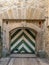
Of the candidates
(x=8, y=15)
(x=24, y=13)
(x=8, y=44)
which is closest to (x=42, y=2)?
(x=24, y=13)

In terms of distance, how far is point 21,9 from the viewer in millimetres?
6312

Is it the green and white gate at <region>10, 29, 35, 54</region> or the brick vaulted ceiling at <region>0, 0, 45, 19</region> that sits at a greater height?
the brick vaulted ceiling at <region>0, 0, 45, 19</region>

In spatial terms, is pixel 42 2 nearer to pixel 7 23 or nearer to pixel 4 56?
pixel 7 23

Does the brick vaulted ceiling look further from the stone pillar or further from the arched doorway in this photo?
the arched doorway

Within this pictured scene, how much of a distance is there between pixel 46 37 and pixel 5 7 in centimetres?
134

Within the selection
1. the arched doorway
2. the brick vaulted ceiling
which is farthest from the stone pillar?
the arched doorway

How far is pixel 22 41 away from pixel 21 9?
1098mm

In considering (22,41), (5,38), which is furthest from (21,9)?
(22,41)

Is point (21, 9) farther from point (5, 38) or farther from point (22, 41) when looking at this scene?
point (22, 41)

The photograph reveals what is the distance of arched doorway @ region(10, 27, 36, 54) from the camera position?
6.88 m

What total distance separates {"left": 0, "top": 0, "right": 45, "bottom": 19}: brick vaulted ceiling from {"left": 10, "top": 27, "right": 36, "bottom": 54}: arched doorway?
2.14 ft

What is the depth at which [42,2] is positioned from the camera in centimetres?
632

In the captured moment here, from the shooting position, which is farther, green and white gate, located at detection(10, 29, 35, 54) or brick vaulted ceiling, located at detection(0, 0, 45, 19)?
green and white gate, located at detection(10, 29, 35, 54)

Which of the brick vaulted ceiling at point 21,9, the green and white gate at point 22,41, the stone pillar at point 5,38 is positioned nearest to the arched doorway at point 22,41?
the green and white gate at point 22,41
